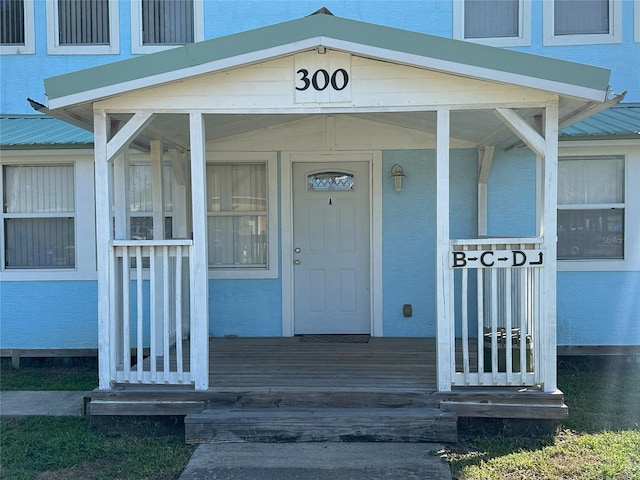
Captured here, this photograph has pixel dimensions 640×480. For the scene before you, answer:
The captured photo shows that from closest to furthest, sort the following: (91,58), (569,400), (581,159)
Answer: (569,400) → (581,159) → (91,58)

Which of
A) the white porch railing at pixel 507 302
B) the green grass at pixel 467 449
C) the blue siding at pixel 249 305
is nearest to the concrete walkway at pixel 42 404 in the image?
the green grass at pixel 467 449

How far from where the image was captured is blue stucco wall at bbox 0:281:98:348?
23.3 feet

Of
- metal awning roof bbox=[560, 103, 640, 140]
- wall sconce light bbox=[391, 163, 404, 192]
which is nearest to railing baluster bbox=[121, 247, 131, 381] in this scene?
wall sconce light bbox=[391, 163, 404, 192]

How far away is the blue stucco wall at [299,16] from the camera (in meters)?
6.95

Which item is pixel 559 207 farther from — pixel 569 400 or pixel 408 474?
pixel 408 474

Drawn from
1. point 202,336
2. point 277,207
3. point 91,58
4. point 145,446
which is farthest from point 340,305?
point 91,58

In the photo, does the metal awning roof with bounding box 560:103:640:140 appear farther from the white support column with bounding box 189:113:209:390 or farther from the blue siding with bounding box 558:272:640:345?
the white support column with bounding box 189:113:209:390

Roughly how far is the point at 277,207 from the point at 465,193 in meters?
2.19

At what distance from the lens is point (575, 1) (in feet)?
23.1

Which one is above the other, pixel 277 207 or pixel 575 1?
pixel 575 1

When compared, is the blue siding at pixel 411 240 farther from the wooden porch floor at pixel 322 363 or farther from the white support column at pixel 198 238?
the white support column at pixel 198 238

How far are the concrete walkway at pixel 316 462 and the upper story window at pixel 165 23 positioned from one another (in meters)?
4.93

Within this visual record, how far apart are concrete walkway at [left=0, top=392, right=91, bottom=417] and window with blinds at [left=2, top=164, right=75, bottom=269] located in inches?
66.4

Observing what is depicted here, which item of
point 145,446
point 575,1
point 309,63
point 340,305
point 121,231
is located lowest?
point 145,446
